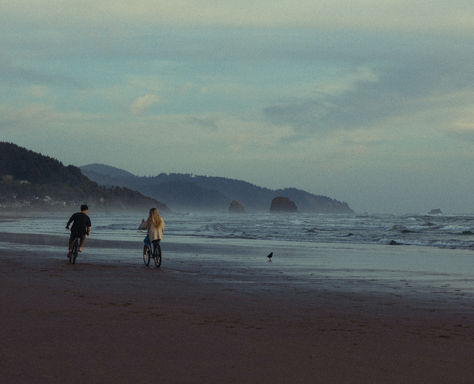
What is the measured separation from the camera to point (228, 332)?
7.41 metres

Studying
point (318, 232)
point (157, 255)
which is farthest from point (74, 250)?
point (318, 232)

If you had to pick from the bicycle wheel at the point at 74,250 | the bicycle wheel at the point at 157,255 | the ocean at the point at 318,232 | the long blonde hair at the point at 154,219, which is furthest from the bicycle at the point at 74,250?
the ocean at the point at 318,232

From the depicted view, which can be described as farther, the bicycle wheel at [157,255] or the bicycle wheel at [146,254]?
the bicycle wheel at [146,254]

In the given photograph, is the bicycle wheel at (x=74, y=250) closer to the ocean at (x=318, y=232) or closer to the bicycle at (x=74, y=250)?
the bicycle at (x=74, y=250)

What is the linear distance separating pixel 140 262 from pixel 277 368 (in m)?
14.2

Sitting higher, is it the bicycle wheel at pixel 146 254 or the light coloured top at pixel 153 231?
the light coloured top at pixel 153 231

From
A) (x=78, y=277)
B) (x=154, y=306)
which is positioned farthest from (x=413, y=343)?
(x=78, y=277)

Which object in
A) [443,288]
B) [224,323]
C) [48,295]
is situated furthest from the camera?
[443,288]

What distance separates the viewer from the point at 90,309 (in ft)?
29.6

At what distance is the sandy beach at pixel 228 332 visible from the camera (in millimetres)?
5516

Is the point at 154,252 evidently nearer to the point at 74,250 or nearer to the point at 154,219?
the point at 154,219

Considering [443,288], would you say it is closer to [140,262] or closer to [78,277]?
[78,277]

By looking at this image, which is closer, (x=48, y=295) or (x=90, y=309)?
(x=90, y=309)

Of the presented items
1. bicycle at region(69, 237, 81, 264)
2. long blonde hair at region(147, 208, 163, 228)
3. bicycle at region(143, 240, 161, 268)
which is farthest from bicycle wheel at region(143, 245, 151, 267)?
bicycle at region(69, 237, 81, 264)
